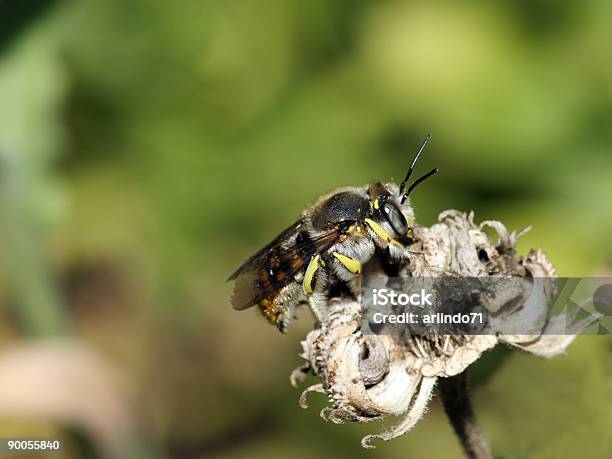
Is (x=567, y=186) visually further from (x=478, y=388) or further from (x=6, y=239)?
(x=6, y=239)

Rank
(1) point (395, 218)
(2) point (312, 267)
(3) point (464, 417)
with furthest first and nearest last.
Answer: (2) point (312, 267)
(1) point (395, 218)
(3) point (464, 417)

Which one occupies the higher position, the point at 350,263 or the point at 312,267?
the point at 312,267

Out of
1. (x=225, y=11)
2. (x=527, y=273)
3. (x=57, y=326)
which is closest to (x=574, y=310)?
(x=527, y=273)

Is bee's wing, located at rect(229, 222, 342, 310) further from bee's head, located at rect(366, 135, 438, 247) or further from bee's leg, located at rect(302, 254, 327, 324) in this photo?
bee's head, located at rect(366, 135, 438, 247)

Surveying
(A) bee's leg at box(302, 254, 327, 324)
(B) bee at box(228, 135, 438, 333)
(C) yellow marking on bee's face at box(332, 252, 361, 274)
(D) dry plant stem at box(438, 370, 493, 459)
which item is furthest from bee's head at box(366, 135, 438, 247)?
(D) dry plant stem at box(438, 370, 493, 459)

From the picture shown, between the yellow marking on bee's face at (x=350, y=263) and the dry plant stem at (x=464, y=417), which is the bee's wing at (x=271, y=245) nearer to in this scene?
the yellow marking on bee's face at (x=350, y=263)

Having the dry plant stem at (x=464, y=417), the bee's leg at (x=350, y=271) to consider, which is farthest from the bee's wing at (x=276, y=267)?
the dry plant stem at (x=464, y=417)

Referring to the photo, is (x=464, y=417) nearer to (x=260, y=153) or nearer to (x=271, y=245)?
(x=271, y=245)

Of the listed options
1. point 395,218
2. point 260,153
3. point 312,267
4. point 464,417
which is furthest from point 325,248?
point 260,153
